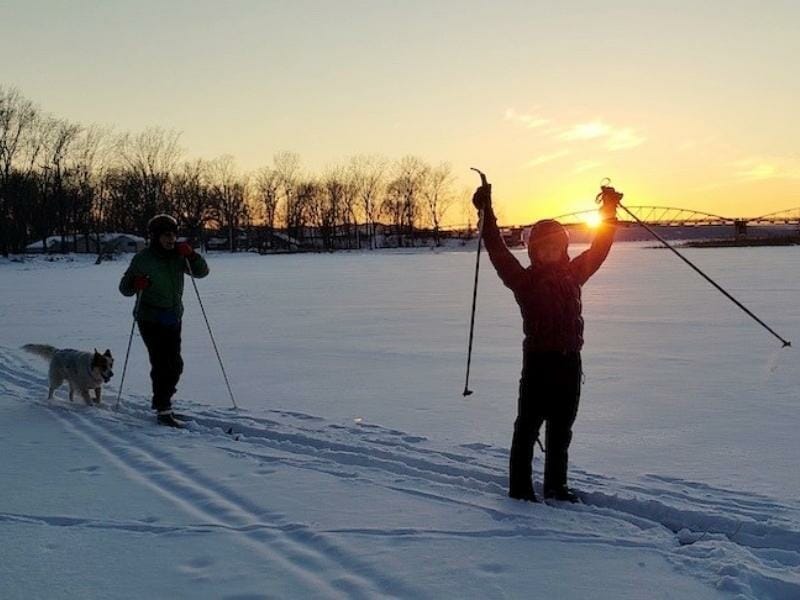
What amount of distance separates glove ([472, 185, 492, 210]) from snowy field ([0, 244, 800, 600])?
1.80 metres

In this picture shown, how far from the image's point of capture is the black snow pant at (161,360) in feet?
20.7

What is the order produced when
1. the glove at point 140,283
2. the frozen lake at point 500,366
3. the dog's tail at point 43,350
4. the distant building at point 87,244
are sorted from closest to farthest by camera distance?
1. the frozen lake at point 500,366
2. the glove at point 140,283
3. the dog's tail at point 43,350
4. the distant building at point 87,244

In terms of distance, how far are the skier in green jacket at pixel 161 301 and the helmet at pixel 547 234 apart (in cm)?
352

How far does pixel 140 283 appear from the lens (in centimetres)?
609

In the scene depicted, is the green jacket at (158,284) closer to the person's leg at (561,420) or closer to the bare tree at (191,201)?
the person's leg at (561,420)

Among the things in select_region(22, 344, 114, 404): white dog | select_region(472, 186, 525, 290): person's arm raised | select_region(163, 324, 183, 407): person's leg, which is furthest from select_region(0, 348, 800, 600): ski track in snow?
select_region(472, 186, 525, 290): person's arm raised

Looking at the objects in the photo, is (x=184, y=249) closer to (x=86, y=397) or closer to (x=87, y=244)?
(x=86, y=397)

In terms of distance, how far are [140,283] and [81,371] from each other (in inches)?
56.2

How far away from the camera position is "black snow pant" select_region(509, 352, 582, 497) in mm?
4066

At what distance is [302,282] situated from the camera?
1051 inches

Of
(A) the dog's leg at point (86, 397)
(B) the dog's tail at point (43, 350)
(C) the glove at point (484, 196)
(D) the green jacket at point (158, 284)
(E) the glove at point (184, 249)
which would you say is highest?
(C) the glove at point (484, 196)

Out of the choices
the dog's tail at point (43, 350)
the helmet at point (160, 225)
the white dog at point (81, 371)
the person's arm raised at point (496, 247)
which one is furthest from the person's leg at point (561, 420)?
the dog's tail at point (43, 350)

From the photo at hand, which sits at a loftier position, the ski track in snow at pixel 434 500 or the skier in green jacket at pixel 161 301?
the skier in green jacket at pixel 161 301

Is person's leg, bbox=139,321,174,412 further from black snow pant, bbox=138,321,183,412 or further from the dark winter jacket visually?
the dark winter jacket
